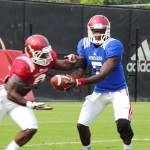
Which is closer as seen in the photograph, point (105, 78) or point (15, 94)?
point (15, 94)

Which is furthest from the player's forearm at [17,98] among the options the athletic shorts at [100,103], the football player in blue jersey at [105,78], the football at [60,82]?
the athletic shorts at [100,103]

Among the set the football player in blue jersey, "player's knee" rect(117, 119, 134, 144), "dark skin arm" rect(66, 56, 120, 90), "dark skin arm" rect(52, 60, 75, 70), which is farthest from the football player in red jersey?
"player's knee" rect(117, 119, 134, 144)

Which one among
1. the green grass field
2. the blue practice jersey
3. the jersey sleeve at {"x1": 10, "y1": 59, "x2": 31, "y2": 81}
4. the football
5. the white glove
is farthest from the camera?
the green grass field

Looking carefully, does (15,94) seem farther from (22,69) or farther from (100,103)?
(100,103)

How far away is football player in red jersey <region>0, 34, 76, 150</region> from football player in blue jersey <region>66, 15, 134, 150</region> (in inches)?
26.1

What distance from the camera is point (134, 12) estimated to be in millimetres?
20078

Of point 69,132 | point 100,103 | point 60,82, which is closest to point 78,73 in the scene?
point 100,103

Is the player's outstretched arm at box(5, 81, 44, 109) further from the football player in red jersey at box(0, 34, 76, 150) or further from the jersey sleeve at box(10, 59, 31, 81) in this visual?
the jersey sleeve at box(10, 59, 31, 81)

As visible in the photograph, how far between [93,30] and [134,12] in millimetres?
11854

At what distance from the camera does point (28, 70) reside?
7707 millimetres

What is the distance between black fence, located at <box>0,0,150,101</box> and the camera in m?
18.0

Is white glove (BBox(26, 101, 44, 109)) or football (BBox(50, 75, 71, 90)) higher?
football (BBox(50, 75, 71, 90))

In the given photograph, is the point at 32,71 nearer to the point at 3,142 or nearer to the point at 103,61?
the point at 103,61

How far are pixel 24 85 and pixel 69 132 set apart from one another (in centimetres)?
383
